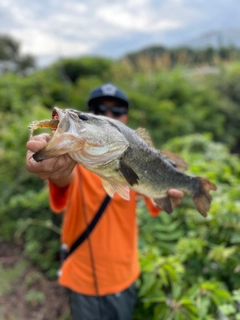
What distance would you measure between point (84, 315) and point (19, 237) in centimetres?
273

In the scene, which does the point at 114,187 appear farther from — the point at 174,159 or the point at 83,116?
the point at 174,159

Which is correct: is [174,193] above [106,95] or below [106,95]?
below

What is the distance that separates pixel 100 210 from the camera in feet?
7.32

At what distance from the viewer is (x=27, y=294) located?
370cm

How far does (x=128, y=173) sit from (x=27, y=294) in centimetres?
283

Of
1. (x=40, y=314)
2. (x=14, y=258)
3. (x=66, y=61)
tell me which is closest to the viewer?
(x=40, y=314)

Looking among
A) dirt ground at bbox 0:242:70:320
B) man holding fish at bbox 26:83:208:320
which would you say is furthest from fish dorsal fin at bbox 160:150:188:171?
dirt ground at bbox 0:242:70:320

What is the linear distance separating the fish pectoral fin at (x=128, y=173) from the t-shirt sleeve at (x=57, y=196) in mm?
593

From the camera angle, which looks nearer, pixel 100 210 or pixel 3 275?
pixel 100 210

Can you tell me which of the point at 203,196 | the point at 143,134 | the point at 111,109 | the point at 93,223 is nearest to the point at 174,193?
the point at 203,196

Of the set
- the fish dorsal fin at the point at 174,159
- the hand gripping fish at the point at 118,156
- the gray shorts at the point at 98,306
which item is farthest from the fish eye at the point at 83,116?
the gray shorts at the point at 98,306

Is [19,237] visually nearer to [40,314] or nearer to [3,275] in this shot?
[3,275]

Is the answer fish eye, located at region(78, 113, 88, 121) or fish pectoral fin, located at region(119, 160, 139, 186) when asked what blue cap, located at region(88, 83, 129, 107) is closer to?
fish pectoral fin, located at region(119, 160, 139, 186)

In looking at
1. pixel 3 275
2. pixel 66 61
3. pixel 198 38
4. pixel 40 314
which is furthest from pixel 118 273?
pixel 198 38
